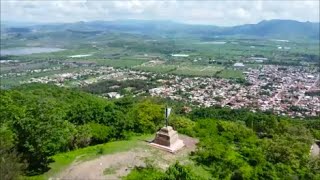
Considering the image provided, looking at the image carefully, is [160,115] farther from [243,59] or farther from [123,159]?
[243,59]

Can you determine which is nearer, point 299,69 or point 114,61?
point 299,69

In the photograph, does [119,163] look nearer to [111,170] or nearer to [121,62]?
[111,170]

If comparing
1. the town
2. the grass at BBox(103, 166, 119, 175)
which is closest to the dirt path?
the grass at BBox(103, 166, 119, 175)

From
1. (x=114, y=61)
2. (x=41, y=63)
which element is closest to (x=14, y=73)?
(x=41, y=63)

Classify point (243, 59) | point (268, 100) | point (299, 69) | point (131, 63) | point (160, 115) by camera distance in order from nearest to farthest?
point (160, 115) < point (268, 100) < point (299, 69) < point (131, 63) < point (243, 59)

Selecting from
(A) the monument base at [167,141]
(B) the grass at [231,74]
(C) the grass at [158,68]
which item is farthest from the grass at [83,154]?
(C) the grass at [158,68]

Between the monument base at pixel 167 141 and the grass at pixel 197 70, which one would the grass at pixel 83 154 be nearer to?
the monument base at pixel 167 141

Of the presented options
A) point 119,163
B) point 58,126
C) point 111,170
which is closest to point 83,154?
point 58,126
